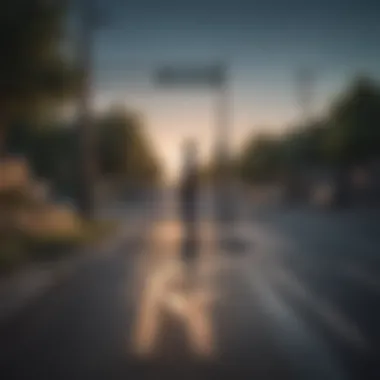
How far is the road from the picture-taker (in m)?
7.71

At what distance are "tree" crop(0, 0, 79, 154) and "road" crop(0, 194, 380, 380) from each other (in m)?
6.36

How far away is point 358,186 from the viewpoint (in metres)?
48.5

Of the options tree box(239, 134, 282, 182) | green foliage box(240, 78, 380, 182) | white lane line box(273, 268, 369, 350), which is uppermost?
green foliage box(240, 78, 380, 182)

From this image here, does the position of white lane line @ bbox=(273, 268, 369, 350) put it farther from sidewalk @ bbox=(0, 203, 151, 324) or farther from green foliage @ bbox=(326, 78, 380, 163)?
green foliage @ bbox=(326, 78, 380, 163)

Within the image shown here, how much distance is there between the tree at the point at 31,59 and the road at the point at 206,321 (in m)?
6.36

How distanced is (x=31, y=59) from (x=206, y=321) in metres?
14.3

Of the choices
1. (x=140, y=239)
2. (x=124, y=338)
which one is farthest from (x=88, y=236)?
(x=124, y=338)

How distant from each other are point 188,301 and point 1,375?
16.7 feet

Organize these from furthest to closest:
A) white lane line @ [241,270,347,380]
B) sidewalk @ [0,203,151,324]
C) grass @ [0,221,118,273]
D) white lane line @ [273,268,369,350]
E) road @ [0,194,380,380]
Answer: grass @ [0,221,118,273], sidewalk @ [0,203,151,324], white lane line @ [273,268,369,350], road @ [0,194,380,380], white lane line @ [241,270,347,380]

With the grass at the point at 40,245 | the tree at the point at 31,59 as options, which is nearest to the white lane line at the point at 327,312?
the grass at the point at 40,245

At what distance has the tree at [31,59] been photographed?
Result: 850 inches

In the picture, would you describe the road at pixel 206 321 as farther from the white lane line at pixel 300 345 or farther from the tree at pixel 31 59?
the tree at pixel 31 59

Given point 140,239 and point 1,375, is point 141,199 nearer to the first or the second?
point 140,239

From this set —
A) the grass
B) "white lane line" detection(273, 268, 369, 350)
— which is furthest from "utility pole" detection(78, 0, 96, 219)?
"white lane line" detection(273, 268, 369, 350)
